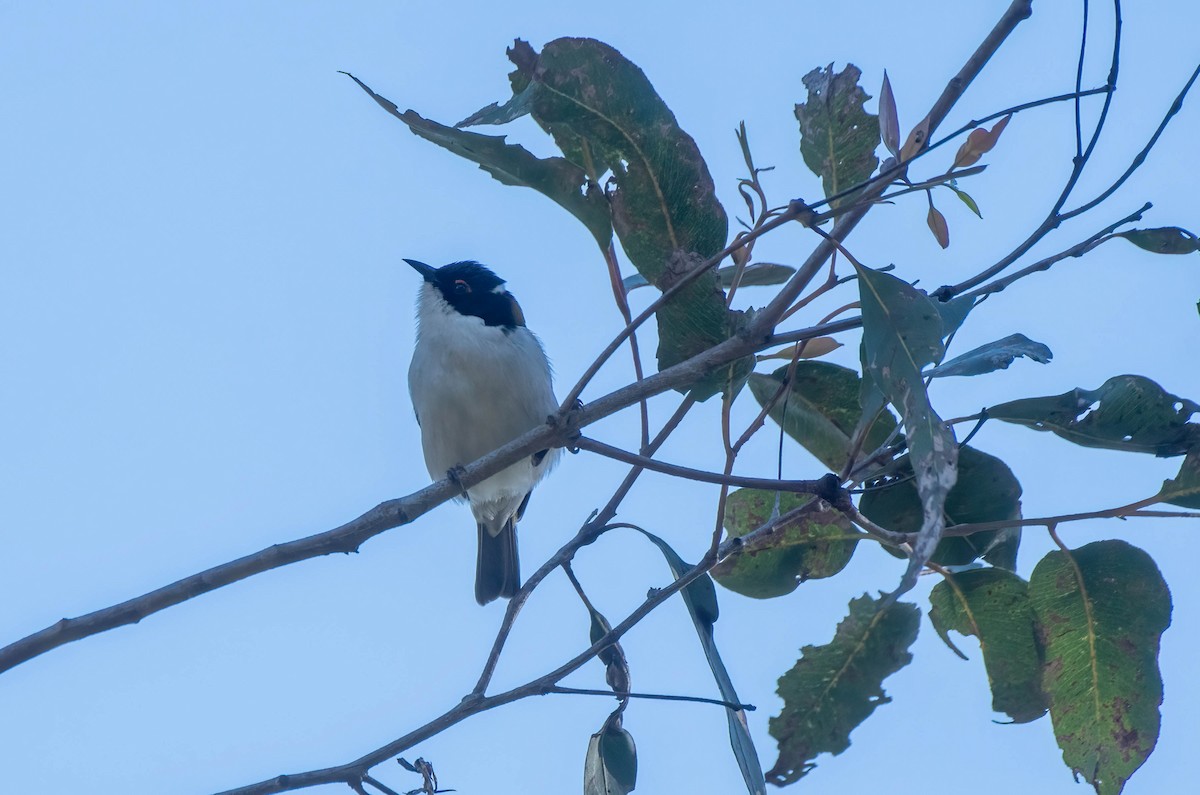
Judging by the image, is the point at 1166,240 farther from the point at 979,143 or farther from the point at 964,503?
the point at 964,503

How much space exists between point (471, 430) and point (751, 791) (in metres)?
3.13

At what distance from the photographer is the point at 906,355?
2822 millimetres

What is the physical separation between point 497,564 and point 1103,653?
4.60 m

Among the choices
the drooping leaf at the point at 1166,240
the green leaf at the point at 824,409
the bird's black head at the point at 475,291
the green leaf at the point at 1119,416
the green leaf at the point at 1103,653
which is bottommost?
the green leaf at the point at 1103,653

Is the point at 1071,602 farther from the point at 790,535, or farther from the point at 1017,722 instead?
the point at 790,535

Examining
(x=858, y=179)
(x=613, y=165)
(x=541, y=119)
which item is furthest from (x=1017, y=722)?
(x=541, y=119)

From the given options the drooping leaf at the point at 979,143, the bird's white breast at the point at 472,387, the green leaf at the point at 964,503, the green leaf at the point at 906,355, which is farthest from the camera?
the bird's white breast at the point at 472,387

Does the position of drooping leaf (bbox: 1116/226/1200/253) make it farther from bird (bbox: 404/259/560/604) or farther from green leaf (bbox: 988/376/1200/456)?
bird (bbox: 404/259/560/604)

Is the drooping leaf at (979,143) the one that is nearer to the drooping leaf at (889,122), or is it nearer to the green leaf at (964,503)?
the drooping leaf at (889,122)

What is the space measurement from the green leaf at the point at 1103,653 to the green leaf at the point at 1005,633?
0.26 ft

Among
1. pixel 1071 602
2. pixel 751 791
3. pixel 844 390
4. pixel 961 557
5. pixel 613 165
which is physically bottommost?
pixel 751 791

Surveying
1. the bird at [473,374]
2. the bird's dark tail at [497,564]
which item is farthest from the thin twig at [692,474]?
the bird's dark tail at [497,564]

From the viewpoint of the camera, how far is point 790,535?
3.69 m

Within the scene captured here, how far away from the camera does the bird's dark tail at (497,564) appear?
7.32 meters
